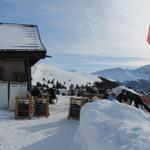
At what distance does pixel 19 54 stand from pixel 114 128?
515 inches

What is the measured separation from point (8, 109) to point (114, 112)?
9.22m

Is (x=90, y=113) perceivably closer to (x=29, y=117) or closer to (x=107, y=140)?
(x=107, y=140)

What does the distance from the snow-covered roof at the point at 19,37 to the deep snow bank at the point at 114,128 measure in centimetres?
993

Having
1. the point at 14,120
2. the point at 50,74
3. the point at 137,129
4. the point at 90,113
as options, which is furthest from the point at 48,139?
the point at 50,74

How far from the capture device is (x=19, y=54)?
20.6m

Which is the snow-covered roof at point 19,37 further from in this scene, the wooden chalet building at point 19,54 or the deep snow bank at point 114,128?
the deep snow bank at point 114,128

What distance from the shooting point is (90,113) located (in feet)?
34.7

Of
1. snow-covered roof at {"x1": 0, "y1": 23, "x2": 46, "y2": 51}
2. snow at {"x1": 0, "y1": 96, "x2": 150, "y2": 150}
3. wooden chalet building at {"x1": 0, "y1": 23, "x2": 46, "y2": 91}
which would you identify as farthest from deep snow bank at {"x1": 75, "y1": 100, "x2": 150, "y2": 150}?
snow-covered roof at {"x1": 0, "y1": 23, "x2": 46, "y2": 51}

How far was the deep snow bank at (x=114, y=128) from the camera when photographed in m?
6.93

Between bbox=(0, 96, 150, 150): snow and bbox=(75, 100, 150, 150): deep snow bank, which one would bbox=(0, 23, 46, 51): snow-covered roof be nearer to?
bbox=(0, 96, 150, 150): snow

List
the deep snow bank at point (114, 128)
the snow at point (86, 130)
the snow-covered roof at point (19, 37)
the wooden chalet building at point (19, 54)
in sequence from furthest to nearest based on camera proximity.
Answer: the snow-covered roof at point (19, 37)
the wooden chalet building at point (19, 54)
the snow at point (86, 130)
the deep snow bank at point (114, 128)

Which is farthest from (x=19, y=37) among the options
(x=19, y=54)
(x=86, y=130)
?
(x=86, y=130)

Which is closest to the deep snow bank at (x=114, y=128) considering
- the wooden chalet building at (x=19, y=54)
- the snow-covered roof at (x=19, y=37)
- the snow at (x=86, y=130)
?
the snow at (x=86, y=130)

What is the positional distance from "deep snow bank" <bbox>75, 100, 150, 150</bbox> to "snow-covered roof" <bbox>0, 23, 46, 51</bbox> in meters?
9.93
